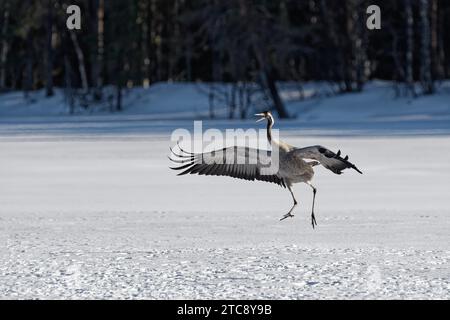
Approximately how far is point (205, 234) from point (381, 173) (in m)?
6.13

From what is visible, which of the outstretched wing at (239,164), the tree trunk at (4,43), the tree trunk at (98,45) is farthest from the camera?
the tree trunk at (4,43)

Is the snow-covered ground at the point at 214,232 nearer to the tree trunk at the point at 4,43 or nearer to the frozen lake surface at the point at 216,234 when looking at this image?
the frozen lake surface at the point at 216,234

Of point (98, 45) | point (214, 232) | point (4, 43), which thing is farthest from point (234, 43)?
point (214, 232)

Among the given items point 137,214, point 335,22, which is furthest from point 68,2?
point 137,214

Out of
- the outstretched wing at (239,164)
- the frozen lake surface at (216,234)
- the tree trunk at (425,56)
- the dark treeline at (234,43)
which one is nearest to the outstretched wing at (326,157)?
the outstretched wing at (239,164)

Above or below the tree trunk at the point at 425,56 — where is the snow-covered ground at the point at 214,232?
below

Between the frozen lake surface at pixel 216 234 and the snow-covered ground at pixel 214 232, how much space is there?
0.01m

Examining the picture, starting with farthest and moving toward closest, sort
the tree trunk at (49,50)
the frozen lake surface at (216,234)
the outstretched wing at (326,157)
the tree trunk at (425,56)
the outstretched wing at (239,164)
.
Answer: the tree trunk at (49,50) < the tree trunk at (425,56) < the outstretched wing at (239,164) < the outstretched wing at (326,157) < the frozen lake surface at (216,234)

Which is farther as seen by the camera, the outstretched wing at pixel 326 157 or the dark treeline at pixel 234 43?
the dark treeline at pixel 234 43

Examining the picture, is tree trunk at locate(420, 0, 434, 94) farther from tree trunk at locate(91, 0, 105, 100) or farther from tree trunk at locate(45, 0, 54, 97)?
tree trunk at locate(45, 0, 54, 97)

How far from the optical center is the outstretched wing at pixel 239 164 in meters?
7.69

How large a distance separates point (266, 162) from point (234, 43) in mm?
25844

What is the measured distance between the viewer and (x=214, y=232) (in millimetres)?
9461

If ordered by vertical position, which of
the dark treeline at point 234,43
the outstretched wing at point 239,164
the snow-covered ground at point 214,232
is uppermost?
the dark treeline at point 234,43
